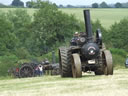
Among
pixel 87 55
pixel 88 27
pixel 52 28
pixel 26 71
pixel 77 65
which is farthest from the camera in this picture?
pixel 52 28

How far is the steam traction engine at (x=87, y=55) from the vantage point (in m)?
18.9

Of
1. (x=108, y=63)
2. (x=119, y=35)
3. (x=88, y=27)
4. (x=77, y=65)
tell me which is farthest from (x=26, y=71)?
(x=119, y=35)

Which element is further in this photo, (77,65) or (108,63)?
(108,63)

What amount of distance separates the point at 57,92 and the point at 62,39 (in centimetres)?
7375

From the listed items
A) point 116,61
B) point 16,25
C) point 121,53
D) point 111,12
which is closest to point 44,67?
point 116,61

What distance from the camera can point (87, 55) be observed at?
19062 mm

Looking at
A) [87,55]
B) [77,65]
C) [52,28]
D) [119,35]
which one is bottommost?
[119,35]

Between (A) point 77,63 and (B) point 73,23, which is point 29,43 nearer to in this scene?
(B) point 73,23

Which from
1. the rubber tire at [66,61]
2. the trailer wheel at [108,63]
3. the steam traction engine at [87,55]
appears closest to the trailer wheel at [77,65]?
the steam traction engine at [87,55]

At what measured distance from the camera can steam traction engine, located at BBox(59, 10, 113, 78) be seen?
1894 cm

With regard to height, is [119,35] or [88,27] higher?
[88,27]

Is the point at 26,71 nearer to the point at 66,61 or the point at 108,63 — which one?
the point at 66,61

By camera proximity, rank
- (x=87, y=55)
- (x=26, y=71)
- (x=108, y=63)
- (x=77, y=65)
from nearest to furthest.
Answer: (x=77, y=65), (x=108, y=63), (x=87, y=55), (x=26, y=71)

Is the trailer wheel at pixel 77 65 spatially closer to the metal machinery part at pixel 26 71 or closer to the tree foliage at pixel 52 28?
the metal machinery part at pixel 26 71
